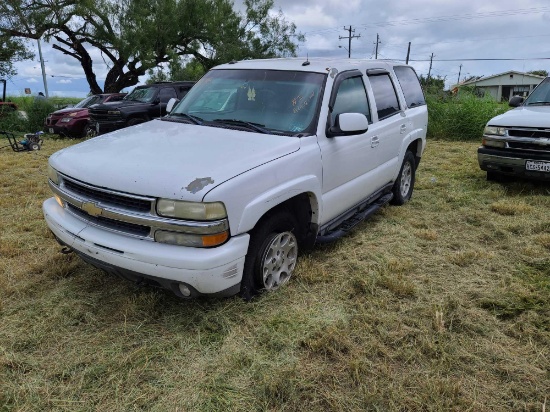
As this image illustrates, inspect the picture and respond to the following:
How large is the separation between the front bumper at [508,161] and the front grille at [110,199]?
5.39 m

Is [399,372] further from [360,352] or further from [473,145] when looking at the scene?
[473,145]

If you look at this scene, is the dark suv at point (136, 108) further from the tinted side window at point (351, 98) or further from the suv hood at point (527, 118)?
the tinted side window at point (351, 98)

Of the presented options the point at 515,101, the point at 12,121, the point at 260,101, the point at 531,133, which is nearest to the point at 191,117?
the point at 260,101

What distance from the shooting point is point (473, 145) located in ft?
36.5

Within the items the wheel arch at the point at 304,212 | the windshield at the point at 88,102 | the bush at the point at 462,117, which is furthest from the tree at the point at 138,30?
the wheel arch at the point at 304,212

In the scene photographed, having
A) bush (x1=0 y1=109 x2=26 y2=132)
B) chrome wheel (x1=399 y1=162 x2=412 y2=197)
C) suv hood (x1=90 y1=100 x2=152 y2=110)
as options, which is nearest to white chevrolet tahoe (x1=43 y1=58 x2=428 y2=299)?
chrome wheel (x1=399 y1=162 x2=412 y2=197)

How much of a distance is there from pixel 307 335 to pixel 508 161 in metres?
4.76

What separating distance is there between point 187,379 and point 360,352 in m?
1.06

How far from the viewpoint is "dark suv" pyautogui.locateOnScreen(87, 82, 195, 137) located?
1168 cm

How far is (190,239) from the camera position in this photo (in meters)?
2.65

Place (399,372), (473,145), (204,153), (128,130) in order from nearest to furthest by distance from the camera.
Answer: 1. (399,372)
2. (204,153)
3. (128,130)
4. (473,145)

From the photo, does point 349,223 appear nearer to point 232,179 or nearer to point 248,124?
point 248,124

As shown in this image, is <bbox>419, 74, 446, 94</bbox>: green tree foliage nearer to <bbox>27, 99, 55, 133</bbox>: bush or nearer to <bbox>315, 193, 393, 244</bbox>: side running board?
<bbox>315, 193, 393, 244</bbox>: side running board

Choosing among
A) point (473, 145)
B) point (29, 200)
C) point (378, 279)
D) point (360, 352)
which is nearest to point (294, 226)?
point (378, 279)
